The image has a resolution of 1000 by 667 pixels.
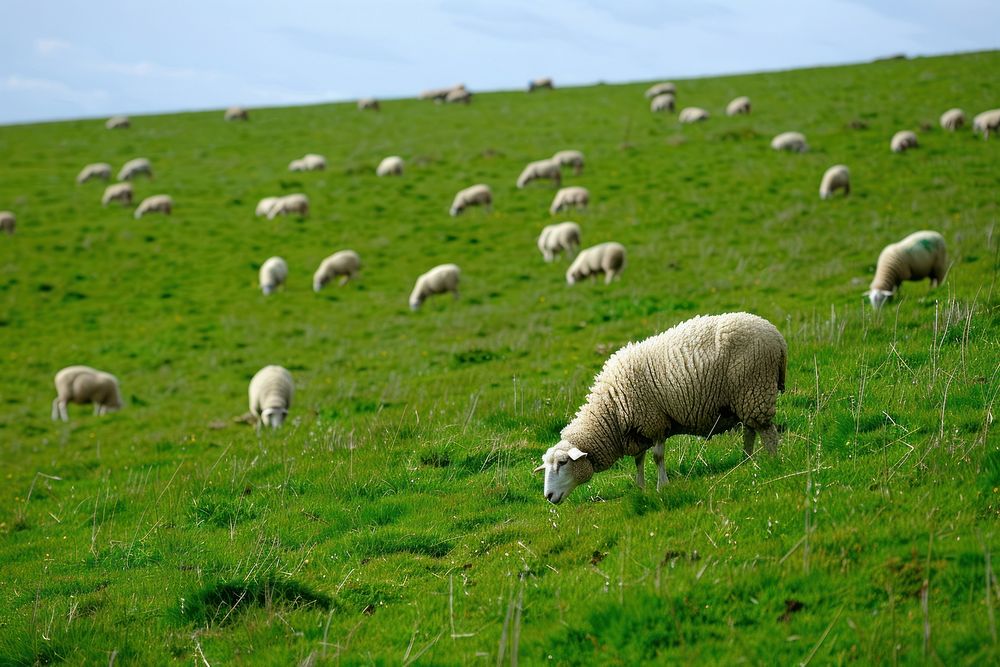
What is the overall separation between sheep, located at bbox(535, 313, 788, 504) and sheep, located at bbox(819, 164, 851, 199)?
19.7 m

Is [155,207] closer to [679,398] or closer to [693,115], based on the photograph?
[693,115]

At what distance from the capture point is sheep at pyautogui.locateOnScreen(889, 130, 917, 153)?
2845 cm

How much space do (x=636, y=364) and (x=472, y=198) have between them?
22.5m

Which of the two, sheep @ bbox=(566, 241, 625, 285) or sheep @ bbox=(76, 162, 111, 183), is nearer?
sheep @ bbox=(566, 241, 625, 285)

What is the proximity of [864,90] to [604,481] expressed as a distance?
38293mm

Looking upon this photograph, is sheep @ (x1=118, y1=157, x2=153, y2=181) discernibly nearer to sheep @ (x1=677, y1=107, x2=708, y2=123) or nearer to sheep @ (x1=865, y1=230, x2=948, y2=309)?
sheep @ (x1=677, y1=107, x2=708, y2=123)

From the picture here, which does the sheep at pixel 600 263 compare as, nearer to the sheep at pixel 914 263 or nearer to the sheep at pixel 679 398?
the sheep at pixel 914 263

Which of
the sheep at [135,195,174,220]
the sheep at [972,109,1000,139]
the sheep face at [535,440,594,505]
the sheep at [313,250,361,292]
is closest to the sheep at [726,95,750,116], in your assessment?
the sheep at [972,109,1000,139]

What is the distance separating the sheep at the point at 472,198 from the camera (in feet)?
95.0

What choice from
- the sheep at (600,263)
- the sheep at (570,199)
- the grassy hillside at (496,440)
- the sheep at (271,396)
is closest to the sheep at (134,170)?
the grassy hillside at (496,440)

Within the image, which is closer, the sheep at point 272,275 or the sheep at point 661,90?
the sheep at point 272,275

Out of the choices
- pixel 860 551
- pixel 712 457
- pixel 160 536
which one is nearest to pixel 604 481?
pixel 712 457

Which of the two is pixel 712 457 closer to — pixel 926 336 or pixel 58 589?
pixel 926 336

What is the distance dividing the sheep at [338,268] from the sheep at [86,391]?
765cm
